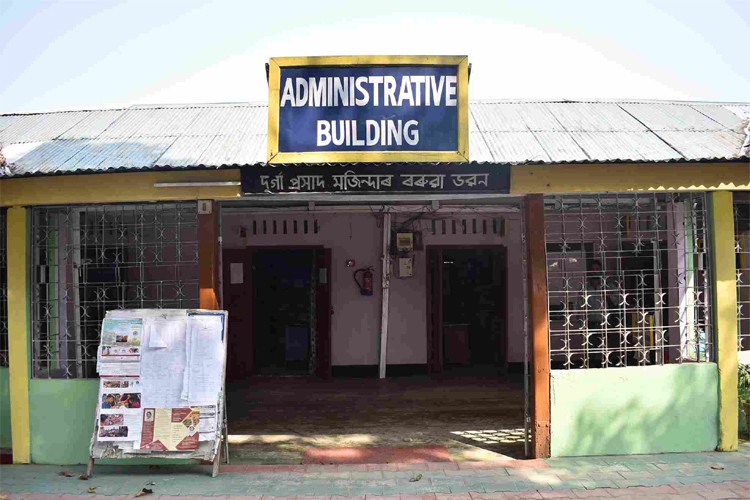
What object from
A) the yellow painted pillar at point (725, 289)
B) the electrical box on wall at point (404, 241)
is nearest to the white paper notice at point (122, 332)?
the electrical box on wall at point (404, 241)

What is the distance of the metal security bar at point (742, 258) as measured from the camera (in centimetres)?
637

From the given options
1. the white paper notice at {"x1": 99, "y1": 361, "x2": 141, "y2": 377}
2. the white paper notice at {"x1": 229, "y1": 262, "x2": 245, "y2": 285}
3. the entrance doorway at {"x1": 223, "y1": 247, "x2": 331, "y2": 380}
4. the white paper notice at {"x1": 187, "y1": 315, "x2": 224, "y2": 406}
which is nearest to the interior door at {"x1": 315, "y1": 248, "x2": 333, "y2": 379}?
the entrance doorway at {"x1": 223, "y1": 247, "x2": 331, "y2": 380}

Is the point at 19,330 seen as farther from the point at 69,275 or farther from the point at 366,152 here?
the point at 366,152

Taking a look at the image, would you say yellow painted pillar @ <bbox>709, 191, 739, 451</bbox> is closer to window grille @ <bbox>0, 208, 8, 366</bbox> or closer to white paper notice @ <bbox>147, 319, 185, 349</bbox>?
white paper notice @ <bbox>147, 319, 185, 349</bbox>

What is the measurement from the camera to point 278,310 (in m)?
10.3

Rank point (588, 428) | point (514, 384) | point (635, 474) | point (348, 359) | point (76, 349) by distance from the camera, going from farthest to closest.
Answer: point (348, 359) → point (514, 384) → point (76, 349) → point (588, 428) → point (635, 474)

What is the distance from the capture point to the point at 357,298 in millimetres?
9906

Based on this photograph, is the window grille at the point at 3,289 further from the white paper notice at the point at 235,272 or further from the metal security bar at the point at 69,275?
the white paper notice at the point at 235,272

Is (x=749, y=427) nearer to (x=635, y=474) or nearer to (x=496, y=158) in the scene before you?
(x=635, y=474)

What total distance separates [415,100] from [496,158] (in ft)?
3.25

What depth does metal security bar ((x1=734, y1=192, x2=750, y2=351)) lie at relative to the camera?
6.37 meters

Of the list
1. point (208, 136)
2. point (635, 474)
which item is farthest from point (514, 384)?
point (208, 136)

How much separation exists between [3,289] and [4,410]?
52.9 inches

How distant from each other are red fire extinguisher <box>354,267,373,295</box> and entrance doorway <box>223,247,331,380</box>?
542 mm
